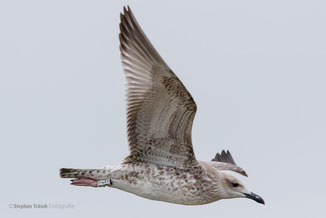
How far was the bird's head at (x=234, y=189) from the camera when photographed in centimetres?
1203

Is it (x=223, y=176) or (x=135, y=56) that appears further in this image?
(x=223, y=176)

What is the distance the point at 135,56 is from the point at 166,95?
0.82m

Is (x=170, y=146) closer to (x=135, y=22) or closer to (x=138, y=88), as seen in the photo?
(x=138, y=88)

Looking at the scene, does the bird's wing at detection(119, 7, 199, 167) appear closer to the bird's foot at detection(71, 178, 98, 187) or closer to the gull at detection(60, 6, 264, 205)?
the gull at detection(60, 6, 264, 205)

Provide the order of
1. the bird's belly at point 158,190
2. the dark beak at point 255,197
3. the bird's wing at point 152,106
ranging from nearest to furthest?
the bird's wing at point 152,106, the bird's belly at point 158,190, the dark beak at point 255,197

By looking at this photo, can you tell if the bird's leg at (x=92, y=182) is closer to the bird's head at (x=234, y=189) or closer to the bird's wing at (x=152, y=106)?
the bird's wing at (x=152, y=106)

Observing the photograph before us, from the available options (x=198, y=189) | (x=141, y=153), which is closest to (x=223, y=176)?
(x=198, y=189)

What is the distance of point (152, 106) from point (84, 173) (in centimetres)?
159

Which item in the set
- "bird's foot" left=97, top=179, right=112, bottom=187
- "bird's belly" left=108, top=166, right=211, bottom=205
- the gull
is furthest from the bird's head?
"bird's foot" left=97, top=179, right=112, bottom=187

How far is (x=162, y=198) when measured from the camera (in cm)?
1166

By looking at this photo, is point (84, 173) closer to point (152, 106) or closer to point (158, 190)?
point (158, 190)

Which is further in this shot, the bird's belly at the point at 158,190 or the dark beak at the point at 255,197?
the dark beak at the point at 255,197

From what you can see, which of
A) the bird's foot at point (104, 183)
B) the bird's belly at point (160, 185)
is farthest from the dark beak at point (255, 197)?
the bird's foot at point (104, 183)

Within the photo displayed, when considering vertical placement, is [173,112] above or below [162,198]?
above
